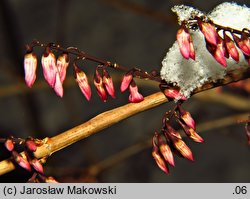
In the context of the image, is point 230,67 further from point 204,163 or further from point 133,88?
point 204,163

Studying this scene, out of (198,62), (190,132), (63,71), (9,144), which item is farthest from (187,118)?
(9,144)

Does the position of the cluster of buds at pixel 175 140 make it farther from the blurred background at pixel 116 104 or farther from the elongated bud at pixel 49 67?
the blurred background at pixel 116 104

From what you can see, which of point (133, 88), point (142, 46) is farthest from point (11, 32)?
point (133, 88)

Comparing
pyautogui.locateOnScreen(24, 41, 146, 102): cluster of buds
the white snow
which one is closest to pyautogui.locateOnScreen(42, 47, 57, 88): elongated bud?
pyautogui.locateOnScreen(24, 41, 146, 102): cluster of buds

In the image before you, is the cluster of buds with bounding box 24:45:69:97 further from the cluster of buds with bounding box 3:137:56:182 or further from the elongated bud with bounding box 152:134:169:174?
the elongated bud with bounding box 152:134:169:174

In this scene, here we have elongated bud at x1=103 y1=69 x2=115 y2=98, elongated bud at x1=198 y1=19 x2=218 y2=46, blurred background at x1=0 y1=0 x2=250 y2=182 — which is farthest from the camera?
blurred background at x1=0 y1=0 x2=250 y2=182

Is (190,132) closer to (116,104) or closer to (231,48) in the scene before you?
(231,48)
